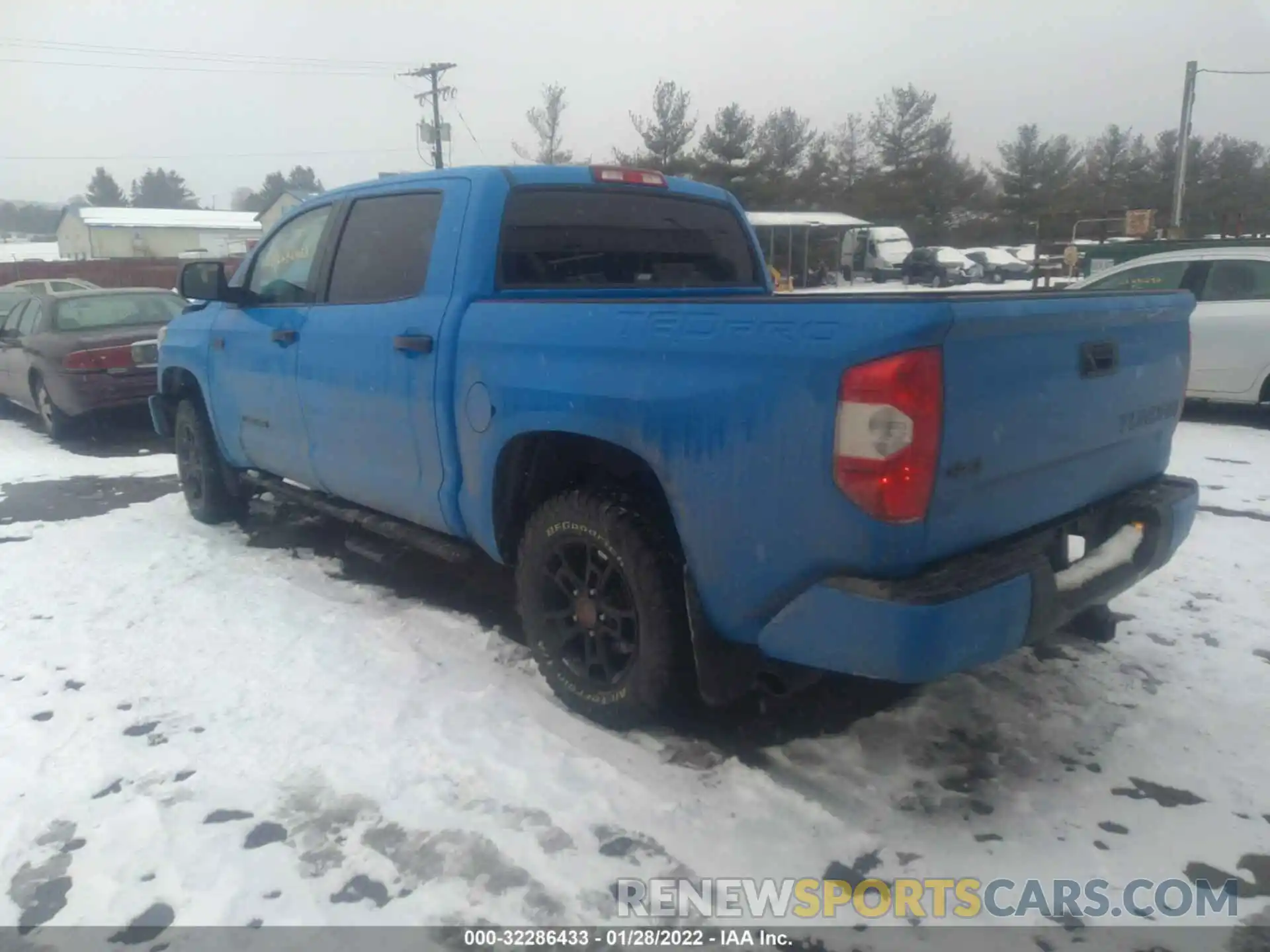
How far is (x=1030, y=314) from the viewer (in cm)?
263

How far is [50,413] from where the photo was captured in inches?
388

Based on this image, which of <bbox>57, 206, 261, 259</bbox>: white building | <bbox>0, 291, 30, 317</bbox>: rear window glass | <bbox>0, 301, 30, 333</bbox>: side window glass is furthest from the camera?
<bbox>57, 206, 261, 259</bbox>: white building

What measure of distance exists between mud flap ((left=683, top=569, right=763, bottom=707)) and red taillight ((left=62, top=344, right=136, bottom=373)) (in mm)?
8029

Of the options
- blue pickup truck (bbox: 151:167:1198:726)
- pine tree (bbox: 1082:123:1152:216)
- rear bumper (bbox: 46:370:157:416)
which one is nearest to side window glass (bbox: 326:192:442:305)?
blue pickup truck (bbox: 151:167:1198:726)

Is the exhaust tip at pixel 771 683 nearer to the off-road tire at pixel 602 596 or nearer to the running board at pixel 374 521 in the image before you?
the off-road tire at pixel 602 596

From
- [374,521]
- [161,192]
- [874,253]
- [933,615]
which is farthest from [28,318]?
[161,192]

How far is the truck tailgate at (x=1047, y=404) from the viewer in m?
2.48

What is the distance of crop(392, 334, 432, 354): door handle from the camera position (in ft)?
12.3

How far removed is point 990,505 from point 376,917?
1940mm

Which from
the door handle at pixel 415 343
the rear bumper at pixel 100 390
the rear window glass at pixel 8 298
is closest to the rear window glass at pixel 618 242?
the door handle at pixel 415 343

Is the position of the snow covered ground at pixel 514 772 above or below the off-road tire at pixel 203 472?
below

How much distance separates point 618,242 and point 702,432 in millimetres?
1700

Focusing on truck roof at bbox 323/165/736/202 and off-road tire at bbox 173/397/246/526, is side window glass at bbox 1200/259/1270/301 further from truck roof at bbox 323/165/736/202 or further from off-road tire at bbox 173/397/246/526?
off-road tire at bbox 173/397/246/526

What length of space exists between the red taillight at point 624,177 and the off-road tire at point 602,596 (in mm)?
1643
